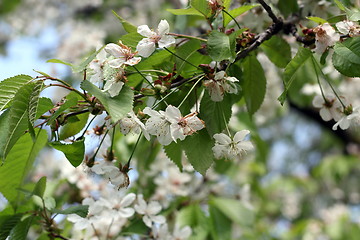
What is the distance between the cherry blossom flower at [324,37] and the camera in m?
1.01

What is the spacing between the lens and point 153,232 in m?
1.33

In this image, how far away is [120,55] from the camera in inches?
36.9

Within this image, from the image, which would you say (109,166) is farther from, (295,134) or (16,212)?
(295,134)

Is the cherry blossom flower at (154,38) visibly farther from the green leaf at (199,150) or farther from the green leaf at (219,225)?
the green leaf at (219,225)

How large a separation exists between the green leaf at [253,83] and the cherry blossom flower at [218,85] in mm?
315

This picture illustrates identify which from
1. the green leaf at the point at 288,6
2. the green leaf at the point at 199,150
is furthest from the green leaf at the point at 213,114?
the green leaf at the point at 288,6

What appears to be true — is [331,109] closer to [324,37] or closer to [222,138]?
[324,37]

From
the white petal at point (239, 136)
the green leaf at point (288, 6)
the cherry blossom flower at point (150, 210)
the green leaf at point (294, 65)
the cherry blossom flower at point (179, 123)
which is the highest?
the cherry blossom flower at point (179, 123)

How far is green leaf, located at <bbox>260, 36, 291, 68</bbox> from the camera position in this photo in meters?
1.28

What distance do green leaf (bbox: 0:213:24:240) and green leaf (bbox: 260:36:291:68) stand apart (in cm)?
81

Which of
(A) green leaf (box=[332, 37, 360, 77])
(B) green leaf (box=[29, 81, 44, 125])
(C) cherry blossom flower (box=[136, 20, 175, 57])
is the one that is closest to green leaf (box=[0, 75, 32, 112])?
(B) green leaf (box=[29, 81, 44, 125])

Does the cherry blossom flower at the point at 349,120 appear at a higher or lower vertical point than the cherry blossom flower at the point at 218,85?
lower

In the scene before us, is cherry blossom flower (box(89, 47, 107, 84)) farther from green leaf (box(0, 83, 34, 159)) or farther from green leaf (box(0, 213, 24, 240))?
green leaf (box(0, 213, 24, 240))

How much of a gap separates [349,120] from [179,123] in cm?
45
